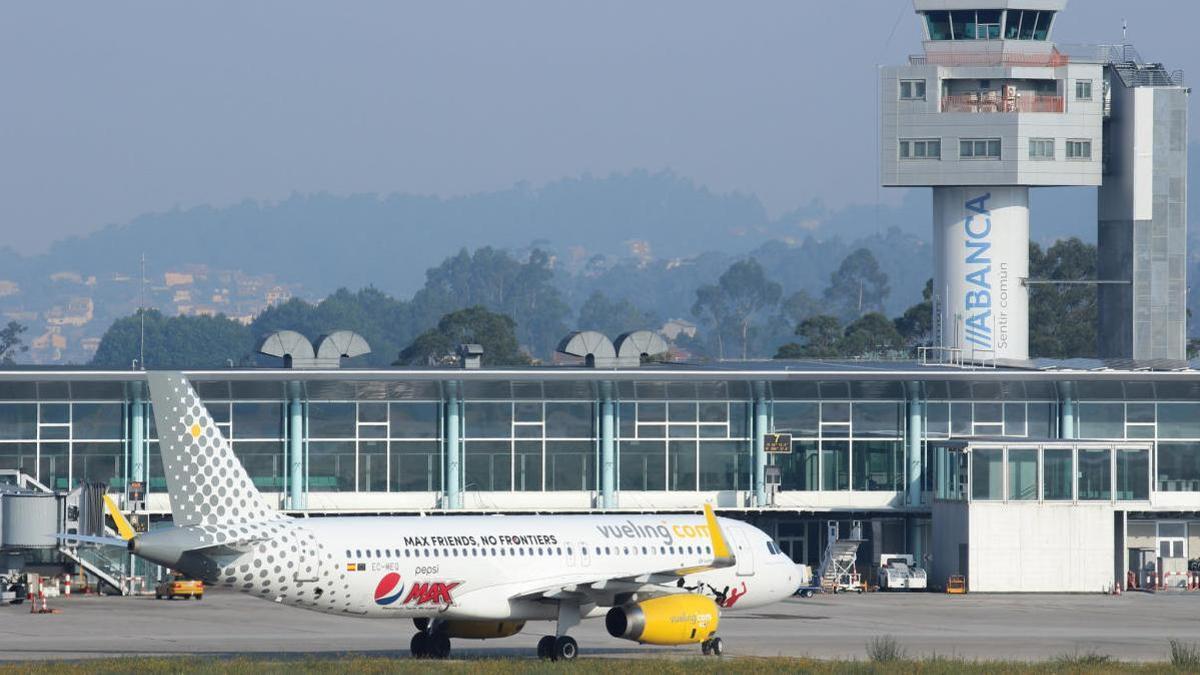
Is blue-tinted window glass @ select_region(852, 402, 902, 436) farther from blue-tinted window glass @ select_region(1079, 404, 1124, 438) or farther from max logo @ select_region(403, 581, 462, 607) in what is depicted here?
max logo @ select_region(403, 581, 462, 607)

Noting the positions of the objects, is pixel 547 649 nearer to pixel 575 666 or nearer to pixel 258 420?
pixel 575 666

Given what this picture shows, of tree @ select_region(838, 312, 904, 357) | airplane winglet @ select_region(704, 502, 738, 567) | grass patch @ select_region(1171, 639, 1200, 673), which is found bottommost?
grass patch @ select_region(1171, 639, 1200, 673)

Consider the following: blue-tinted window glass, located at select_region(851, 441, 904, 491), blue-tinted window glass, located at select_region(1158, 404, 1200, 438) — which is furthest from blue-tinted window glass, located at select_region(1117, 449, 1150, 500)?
blue-tinted window glass, located at select_region(851, 441, 904, 491)

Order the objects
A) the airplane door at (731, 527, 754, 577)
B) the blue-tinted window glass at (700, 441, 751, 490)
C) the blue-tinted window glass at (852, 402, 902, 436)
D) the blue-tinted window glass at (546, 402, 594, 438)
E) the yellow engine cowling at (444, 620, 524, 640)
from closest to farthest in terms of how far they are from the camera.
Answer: the yellow engine cowling at (444, 620, 524, 640) < the airplane door at (731, 527, 754, 577) < the blue-tinted window glass at (546, 402, 594, 438) < the blue-tinted window glass at (700, 441, 751, 490) < the blue-tinted window glass at (852, 402, 902, 436)

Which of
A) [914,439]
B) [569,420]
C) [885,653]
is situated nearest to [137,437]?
[569,420]

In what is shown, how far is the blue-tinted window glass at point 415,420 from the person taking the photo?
8444cm

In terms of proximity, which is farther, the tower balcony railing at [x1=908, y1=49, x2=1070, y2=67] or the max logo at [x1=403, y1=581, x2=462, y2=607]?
the tower balcony railing at [x1=908, y1=49, x2=1070, y2=67]

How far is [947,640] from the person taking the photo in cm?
5928

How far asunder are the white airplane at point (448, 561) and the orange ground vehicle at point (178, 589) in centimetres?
2717

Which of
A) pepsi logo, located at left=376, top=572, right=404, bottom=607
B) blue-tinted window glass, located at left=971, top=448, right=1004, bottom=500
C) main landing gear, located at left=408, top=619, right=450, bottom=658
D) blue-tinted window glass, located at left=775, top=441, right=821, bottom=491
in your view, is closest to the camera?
pepsi logo, located at left=376, top=572, right=404, bottom=607

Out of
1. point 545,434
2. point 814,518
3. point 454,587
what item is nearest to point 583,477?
point 545,434

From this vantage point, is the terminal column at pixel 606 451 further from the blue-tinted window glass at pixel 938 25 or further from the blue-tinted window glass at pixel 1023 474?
the blue-tinted window glass at pixel 938 25

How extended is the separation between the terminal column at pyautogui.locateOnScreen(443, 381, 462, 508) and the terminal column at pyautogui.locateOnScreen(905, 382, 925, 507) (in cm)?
1887

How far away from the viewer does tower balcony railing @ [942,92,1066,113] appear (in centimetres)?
10331
